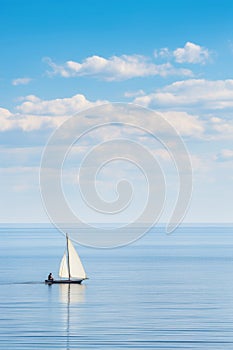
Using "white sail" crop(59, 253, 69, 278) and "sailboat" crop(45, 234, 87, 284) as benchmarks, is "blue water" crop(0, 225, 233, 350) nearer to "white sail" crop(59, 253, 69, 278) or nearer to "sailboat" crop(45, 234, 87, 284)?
"sailboat" crop(45, 234, 87, 284)

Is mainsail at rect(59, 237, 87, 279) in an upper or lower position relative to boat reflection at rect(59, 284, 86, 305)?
upper

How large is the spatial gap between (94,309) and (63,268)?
48.1 metres

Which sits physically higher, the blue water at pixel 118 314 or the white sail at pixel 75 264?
the white sail at pixel 75 264

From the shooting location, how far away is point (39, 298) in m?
142

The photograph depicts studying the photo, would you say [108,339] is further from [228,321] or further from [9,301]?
[9,301]

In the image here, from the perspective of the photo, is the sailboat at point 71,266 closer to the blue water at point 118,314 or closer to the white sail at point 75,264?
the white sail at point 75,264

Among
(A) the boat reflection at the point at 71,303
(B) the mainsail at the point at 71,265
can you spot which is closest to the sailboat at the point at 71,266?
(B) the mainsail at the point at 71,265

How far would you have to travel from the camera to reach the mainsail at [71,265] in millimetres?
167375

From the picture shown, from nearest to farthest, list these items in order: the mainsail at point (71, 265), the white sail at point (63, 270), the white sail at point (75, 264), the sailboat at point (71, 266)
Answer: the sailboat at point (71, 266) → the mainsail at point (71, 265) → the white sail at point (75, 264) → the white sail at point (63, 270)

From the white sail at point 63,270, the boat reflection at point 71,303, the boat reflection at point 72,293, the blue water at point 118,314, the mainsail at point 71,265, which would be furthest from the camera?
the white sail at point 63,270

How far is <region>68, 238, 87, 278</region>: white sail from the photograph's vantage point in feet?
550

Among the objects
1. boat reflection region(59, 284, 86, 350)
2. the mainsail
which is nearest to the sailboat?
the mainsail

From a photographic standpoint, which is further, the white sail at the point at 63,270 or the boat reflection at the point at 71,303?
the white sail at the point at 63,270

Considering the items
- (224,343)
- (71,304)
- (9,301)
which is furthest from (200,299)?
(224,343)
